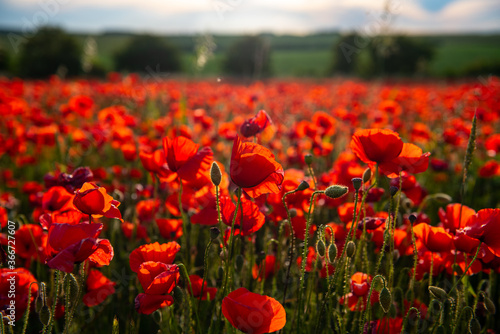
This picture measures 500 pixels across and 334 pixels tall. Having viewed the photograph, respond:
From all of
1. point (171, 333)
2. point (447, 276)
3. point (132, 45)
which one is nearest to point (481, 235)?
point (447, 276)

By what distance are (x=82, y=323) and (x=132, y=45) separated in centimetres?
2539

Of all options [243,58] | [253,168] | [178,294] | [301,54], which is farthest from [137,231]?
[301,54]

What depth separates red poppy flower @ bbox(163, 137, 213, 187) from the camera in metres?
1.36

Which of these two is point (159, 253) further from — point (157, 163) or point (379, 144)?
point (379, 144)

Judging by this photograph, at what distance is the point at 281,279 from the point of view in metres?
1.91

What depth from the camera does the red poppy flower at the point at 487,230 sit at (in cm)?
121

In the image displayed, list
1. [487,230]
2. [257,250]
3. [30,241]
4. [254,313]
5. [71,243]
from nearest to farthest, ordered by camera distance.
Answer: [254,313] < [71,243] < [487,230] < [30,241] < [257,250]

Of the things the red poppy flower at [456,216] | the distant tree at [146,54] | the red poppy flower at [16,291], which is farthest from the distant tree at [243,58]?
the red poppy flower at [16,291]

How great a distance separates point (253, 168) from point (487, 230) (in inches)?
30.2

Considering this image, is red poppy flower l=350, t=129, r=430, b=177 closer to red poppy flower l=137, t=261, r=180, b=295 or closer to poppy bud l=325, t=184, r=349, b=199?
poppy bud l=325, t=184, r=349, b=199

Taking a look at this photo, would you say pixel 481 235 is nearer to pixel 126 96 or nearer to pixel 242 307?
pixel 242 307

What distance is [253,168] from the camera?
1.14 meters

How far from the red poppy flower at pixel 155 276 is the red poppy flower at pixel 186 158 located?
0.36 m

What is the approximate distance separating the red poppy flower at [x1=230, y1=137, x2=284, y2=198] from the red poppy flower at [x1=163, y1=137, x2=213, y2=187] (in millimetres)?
234
